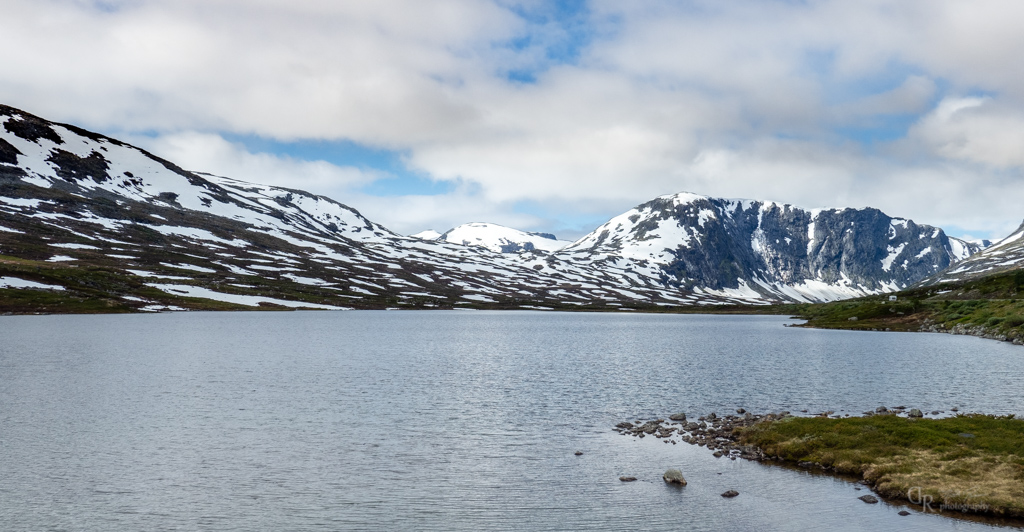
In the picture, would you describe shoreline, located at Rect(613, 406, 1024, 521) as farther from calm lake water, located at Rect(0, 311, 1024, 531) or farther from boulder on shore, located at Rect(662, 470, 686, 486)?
boulder on shore, located at Rect(662, 470, 686, 486)

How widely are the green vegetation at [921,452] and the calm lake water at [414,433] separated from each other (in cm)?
227

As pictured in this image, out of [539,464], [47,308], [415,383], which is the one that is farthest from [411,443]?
[47,308]

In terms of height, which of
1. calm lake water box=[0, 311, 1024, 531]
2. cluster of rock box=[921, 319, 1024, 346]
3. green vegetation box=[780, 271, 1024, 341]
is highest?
green vegetation box=[780, 271, 1024, 341]

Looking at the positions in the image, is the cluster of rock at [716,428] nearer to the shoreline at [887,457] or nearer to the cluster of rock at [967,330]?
the shoreline at [887,457]

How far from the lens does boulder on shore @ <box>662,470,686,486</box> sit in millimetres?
34219

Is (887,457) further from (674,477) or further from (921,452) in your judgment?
(674,477)

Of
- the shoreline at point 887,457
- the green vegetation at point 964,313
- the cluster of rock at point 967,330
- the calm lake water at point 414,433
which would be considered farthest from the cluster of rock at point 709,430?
the green vegetation at point 964,313

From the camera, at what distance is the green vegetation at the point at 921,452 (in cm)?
3072

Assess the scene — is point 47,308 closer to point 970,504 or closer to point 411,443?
point 411,443

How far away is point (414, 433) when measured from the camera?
151ft

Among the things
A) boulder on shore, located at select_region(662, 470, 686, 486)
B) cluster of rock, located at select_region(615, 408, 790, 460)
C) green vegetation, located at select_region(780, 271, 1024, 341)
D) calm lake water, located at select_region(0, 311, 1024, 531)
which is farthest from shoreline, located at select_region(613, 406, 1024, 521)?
green vegetation, located at select_region(780, 271, 1024, 341)

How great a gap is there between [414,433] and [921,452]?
32697 mm

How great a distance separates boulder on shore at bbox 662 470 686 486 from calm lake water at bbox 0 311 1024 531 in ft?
1.43

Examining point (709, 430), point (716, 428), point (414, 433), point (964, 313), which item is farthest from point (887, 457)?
point (964, 313)
